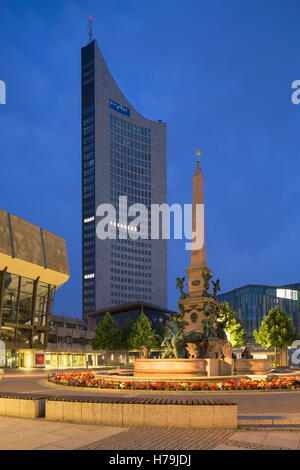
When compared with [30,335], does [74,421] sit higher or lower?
higher

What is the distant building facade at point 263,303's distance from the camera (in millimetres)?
122312

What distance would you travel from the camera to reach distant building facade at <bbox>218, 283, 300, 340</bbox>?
12231 centimetres

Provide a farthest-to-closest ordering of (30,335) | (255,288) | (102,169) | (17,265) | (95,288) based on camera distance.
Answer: (102,169), (95,288), (255,288), (30,335), (17,265)

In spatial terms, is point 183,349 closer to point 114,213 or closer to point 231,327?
point 231,327

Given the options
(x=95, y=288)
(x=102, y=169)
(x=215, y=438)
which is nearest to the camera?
(x=215, y=438)

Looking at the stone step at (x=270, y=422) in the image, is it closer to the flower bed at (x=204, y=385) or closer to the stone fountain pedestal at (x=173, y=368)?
the flower bed at (x=204, y=385)

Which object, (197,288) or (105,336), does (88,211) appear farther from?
(197,288)

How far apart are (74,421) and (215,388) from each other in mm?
9527

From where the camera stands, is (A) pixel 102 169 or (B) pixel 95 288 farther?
(A) pixel 102 169

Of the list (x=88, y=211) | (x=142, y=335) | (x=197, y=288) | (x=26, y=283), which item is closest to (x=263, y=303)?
(x=142, y=335)

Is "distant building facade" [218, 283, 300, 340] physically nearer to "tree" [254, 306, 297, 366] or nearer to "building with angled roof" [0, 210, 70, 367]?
"tree" [254, 306, 297, 366]

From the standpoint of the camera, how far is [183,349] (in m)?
30.3

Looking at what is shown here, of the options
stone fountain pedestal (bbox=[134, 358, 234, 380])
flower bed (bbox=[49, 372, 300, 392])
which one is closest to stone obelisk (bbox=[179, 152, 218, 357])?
stone fountain pedestal (bbox=[134, 358, 234, 380])
